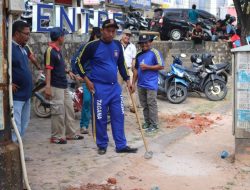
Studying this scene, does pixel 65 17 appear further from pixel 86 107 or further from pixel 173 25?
pixel 173 25

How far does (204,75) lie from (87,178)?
7757mm

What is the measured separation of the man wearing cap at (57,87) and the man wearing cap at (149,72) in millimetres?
1628

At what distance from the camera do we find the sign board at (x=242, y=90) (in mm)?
6074

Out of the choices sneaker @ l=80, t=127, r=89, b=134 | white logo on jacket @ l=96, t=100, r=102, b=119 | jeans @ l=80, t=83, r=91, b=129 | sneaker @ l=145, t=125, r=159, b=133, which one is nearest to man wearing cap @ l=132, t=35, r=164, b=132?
sneaker @ l=145, t=125, r=159, b=133

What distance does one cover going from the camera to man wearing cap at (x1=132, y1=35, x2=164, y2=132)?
27.0 ft

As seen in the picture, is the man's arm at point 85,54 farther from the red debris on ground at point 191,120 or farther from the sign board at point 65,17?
the sign board at point 65,17

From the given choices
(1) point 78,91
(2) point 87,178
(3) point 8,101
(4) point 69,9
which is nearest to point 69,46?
(4) point 69,9

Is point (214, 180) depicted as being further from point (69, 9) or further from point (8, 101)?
point (69, 9)

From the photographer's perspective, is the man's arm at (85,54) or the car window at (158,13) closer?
the man's arm at (85,54)

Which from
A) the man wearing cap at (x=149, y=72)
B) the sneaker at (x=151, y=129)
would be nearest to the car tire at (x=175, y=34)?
the man wearing cap at (x=149, y=72)

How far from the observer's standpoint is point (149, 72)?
8.30 metres

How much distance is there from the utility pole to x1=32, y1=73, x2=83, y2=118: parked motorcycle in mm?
4518

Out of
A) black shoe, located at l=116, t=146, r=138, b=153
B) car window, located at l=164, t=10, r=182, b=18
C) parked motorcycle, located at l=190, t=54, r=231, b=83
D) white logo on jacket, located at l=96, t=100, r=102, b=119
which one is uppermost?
car window, located at l=164, t=10, r=182, b=18

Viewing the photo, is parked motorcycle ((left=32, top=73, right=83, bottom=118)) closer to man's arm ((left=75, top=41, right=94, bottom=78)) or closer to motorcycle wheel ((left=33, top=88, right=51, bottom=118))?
motorcycle wheel ((left=33, top=88, right=51, bottom=118))
